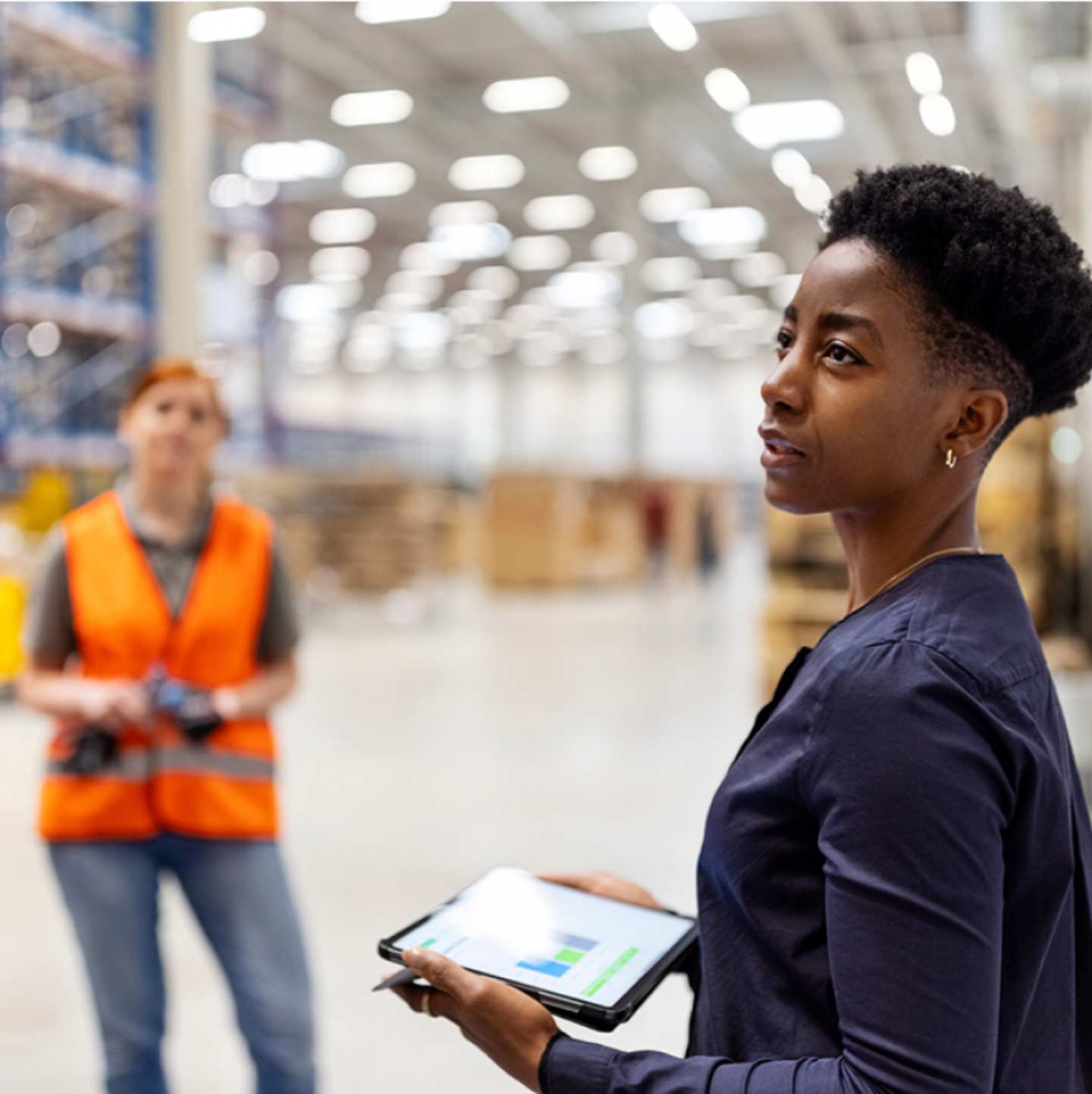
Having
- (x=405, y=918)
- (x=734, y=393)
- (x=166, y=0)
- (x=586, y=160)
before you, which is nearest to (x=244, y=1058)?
(x=405, y=918)

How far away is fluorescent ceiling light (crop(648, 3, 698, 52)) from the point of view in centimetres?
1527

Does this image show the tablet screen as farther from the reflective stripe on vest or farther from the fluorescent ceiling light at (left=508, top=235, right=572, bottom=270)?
the fluorescent ceiling light at (left=508, top=235, right=572, bottom=270)

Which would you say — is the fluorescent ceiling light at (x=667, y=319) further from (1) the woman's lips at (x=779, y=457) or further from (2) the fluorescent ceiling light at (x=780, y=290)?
(1) the woman's lips at (x=779, y=457)

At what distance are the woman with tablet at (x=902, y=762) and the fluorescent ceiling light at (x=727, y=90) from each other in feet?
56.9

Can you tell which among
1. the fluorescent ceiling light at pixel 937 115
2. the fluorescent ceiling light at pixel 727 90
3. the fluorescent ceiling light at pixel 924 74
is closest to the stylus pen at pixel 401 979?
the fluorescent ceiling light at pixel 924 74

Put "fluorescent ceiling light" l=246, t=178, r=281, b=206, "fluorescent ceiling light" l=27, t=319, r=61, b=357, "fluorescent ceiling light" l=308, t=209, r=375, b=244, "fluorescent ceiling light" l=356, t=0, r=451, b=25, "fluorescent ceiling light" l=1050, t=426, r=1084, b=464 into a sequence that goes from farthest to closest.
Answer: "fluorescent ceiling light" l=308, t=209, r=375, b=244, "fluorescent ceiling light" l=356, t=0, r=451, b=25, "fluorescent ceiling light" l=246, t=178, r=281, b=206, "fluorescent ceiling light" l=27, t=319, r=61, b=357, "fluorescent ceiling light" l=1050, t=426, r=1084, b=464

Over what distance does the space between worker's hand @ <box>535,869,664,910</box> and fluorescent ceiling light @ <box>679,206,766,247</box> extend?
79.7ft

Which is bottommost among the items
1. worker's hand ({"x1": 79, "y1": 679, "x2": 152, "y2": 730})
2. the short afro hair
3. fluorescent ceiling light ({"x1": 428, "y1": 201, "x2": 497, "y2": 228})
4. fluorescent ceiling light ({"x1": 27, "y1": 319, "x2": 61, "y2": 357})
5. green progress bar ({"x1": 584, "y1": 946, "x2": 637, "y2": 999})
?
green progress bar ({"x1": 584, "y1": 946, "x2": 637, "y2": 999})

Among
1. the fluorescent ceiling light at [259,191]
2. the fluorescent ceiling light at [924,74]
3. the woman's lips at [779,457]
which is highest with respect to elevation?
the fluorescent ceiling light at [924,74]

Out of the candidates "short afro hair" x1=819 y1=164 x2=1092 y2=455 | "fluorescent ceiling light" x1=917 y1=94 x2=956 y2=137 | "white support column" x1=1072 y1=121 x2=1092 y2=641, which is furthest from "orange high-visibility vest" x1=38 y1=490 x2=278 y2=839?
"fluorescent ceiling light" x1=917 y1=94 x2=956 y2=137

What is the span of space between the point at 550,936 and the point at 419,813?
5.01 m

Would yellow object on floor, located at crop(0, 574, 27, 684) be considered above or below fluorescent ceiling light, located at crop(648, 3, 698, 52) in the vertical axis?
below

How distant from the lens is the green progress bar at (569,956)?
4.28 ft

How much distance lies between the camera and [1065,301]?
3.75 feet
